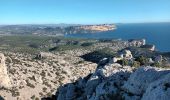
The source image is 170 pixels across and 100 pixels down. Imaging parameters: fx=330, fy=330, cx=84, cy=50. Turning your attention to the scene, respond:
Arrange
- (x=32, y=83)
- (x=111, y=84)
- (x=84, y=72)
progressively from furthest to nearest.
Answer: (x=84, y=72) → (x=32, y=83) → (x=111, y=84)

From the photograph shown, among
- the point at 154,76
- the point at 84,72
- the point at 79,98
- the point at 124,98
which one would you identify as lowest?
the point at 84,72

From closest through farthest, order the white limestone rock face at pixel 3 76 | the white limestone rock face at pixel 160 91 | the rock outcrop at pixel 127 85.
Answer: the white limestone rock face at pixel 160 91 < the rock outcrop at pixel 127 85 < the white limestone rock face at pixel 3 76

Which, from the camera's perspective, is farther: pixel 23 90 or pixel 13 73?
pixel 13 73

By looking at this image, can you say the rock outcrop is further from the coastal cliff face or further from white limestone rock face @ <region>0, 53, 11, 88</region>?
white limestone rock face @ <region>0, 53, 11, 88</region>

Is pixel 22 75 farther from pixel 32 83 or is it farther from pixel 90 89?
pixel 90 89

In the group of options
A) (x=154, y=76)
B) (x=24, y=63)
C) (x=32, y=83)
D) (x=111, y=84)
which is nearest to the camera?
(x=154, y=76)

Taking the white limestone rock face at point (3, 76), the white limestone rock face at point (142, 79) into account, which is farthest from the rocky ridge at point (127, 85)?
the white limestone rock face at point (3, 76)

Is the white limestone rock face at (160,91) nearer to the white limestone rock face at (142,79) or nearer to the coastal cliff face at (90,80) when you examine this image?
the coastal cliff face at (90,80)

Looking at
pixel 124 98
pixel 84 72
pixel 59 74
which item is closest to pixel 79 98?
pixel 124 98
